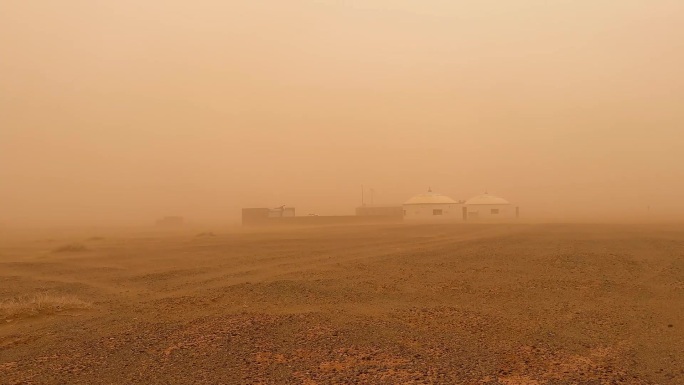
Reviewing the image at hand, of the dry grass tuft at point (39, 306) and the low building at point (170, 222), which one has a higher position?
the low building at point (170, 222)

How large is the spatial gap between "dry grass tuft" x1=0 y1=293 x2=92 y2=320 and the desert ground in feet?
0.16

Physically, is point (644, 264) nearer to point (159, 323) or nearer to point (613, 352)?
point (613, 352)

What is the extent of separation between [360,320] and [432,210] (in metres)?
53.1

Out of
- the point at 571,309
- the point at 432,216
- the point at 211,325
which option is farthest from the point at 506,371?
the point at 432,216

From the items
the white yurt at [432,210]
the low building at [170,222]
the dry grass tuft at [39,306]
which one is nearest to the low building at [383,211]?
the white yurt at [432,210]

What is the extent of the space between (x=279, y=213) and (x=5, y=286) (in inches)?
1804

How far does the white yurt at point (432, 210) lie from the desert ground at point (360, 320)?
41.4 m

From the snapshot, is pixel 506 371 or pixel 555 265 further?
pixel 555 265

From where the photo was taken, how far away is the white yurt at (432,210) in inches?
2462

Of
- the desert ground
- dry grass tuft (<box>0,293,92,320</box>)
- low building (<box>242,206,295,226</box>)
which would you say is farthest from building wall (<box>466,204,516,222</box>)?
dry grass tuft (<box>0,293,92,320</box>)

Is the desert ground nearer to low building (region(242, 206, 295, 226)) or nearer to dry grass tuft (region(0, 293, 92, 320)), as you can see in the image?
dry grass tuft (region(0, 293, 92, 320))

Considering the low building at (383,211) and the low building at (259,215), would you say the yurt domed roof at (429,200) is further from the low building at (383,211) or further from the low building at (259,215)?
the low building at (259,215)

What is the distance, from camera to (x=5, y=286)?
1664 cm

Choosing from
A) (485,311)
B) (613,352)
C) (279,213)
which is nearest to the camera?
(613,352)
